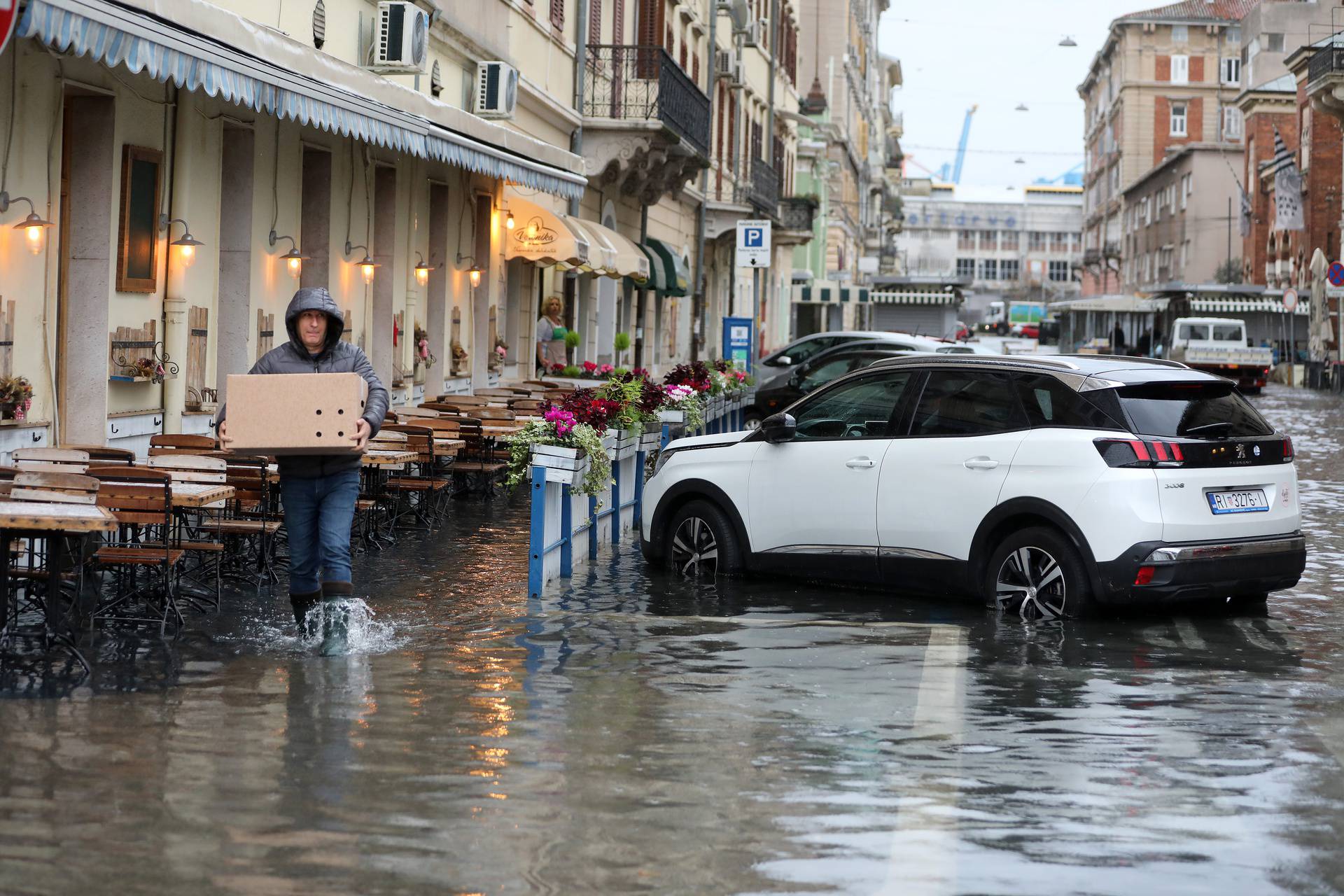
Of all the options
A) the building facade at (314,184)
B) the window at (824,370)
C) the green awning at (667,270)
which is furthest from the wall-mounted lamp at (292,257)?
the green awning at (667,270)

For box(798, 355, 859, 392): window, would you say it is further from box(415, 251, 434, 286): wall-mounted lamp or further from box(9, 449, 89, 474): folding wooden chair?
box(9, 449, 89, 474): folding wooden chair

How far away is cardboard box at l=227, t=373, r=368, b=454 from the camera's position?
8.92 metres

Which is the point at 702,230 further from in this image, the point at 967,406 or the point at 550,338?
the point at 967,406

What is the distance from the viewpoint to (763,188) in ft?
167

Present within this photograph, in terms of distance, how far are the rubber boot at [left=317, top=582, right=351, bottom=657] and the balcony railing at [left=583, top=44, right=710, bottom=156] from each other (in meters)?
22.1

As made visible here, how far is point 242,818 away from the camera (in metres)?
5.99

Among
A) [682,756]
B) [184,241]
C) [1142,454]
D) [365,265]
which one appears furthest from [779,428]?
[365,265]

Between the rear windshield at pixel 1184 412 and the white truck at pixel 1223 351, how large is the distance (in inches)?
1499

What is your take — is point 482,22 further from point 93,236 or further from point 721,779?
point 721,779

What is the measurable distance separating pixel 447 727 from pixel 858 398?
501cm

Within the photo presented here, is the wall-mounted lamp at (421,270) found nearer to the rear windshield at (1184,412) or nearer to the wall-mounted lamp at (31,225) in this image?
the wall-mounted lamp at (31,225)

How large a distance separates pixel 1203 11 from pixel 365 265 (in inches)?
3838

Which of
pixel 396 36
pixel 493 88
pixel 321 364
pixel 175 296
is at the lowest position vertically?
pixel 321 364

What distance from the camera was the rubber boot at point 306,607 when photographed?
941 cm
